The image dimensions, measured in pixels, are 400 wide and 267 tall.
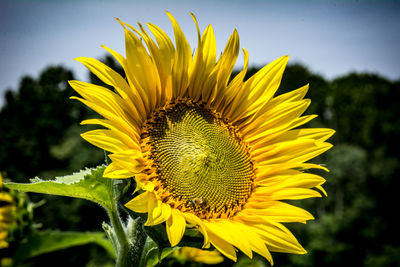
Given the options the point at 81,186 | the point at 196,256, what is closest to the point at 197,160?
the point at 81,186

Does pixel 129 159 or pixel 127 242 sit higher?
pixel 129 159

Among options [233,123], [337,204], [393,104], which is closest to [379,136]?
[393,104]

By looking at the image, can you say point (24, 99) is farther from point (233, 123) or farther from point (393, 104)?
point (393, 104)

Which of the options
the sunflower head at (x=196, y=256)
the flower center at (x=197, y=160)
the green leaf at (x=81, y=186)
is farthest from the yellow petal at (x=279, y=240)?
the sunflower head at (x=196, y=256)

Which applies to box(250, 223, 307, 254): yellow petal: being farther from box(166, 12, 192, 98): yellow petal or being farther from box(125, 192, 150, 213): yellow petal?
box(166, 12, 192, 98): yellow petal

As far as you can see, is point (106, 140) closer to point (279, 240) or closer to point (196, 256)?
point (279, 240)

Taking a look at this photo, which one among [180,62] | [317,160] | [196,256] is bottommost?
[196,256]
